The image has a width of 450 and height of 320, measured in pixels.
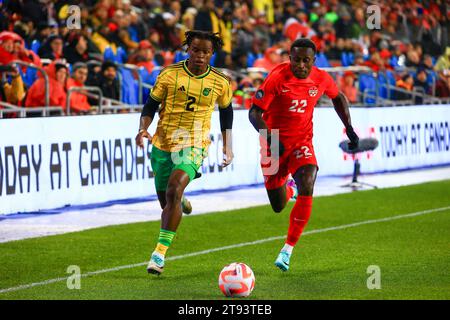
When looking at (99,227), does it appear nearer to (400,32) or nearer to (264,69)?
(264,69)

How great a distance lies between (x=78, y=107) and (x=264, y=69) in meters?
6.74

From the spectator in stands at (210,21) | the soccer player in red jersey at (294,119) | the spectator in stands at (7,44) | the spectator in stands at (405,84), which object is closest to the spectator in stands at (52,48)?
the spectator in stands at (7,44)

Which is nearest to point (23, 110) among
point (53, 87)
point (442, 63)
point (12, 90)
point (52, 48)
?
point (12, 90)

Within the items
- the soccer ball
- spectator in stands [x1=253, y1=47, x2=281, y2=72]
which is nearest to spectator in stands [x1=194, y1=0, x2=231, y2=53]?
spectator in stands [x1=253, y1=47, x2=281, y2=72]

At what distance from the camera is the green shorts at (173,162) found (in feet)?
37.4

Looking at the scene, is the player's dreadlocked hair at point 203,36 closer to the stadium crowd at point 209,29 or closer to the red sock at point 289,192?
the red sock at point 289,192

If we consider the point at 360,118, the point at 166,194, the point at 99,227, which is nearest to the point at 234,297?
the point at 166,194

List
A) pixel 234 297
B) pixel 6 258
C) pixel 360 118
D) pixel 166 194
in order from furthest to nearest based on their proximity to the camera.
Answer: pixel 360 118 < pixel 6 258 < pixel 166 194 < pixel 234 297

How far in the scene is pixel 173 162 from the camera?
11516 mm

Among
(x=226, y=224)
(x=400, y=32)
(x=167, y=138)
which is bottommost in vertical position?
(x=226, y=224)

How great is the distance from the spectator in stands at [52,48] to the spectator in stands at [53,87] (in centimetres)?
95

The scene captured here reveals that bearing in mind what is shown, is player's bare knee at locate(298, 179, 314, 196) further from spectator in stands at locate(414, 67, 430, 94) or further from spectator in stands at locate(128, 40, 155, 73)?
spectator in stands at locate(414, 67, 430, 94)

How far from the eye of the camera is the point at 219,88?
1172 centimetres

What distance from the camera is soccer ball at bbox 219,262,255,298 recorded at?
32.3ft
